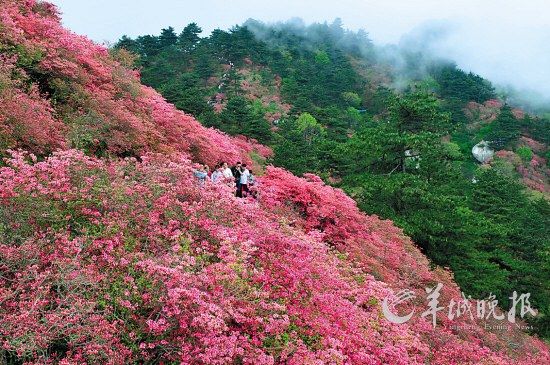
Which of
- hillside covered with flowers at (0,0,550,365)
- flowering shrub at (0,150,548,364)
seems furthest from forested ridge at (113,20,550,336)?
flowering shrub at (0,150,548,364)

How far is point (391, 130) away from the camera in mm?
21000

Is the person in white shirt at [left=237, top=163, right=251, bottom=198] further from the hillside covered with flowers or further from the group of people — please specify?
the hillside covered with flowers

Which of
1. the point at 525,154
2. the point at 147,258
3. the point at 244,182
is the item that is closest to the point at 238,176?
the point at 244,182

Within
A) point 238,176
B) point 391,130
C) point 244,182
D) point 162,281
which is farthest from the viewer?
point 391,130

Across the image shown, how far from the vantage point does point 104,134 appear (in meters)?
11.4

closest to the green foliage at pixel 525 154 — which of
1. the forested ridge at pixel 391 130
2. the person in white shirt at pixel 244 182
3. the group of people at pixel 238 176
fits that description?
the forested ridge at pixel 391 130

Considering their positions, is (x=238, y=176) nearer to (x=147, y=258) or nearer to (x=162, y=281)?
(x=147, y=258)

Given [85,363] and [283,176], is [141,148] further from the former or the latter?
[85,363]

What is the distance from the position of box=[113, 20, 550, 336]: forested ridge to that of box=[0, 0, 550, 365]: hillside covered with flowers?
6.61 metres

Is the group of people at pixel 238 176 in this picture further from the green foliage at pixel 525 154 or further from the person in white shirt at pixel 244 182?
the green foliage at pixel 525 154

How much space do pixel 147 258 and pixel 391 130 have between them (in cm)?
1629

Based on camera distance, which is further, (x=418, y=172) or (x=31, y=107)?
(x=418, y=172)

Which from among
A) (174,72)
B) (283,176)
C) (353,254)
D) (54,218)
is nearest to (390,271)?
(353,254)

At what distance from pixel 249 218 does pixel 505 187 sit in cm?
2370
